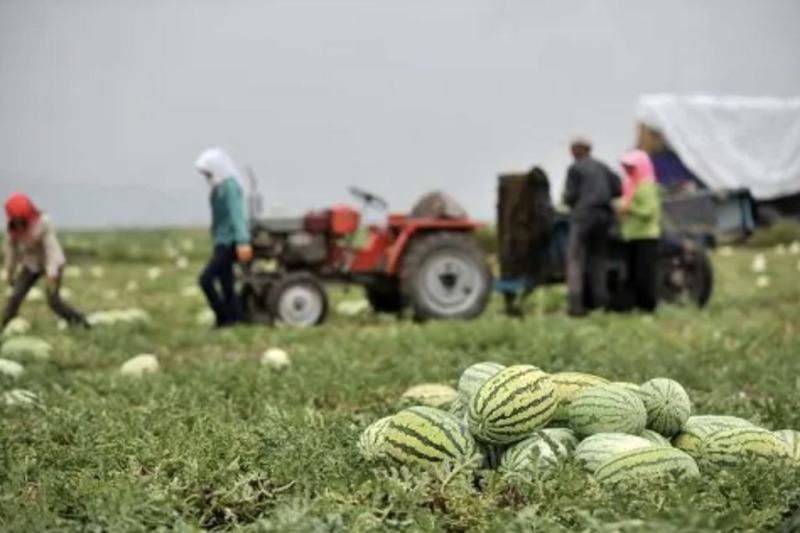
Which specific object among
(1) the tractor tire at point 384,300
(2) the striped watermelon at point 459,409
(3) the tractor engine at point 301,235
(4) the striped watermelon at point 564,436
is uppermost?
(3) the tractor engine at point 301,235

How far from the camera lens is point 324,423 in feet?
16.7

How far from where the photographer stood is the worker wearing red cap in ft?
39.3

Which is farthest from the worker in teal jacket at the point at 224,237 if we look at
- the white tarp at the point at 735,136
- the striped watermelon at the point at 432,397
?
the white tarp at the point at 735,136

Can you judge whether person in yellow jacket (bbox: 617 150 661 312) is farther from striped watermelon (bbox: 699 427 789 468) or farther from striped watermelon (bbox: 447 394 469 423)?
striped watermelon (bbox: 699 427 789 468)

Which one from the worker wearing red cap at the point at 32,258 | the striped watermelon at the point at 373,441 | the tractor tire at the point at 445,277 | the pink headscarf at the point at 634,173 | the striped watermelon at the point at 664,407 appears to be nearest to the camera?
the striped watermelon at the point at 373,441

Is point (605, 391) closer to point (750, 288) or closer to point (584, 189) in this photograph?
point (584, 189)

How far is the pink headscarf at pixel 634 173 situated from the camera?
43.6 feet

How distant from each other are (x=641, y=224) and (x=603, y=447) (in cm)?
959

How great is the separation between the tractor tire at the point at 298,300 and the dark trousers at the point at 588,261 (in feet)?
9.61

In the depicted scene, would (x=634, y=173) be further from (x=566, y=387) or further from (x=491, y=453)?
(x=491, y=453)

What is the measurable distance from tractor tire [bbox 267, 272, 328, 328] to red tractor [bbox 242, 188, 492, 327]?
1 centimetres

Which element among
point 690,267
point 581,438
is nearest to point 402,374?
point 581,438

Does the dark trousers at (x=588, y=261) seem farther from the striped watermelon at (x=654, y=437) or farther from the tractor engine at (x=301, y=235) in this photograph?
the striped watermelon at (x=654, y=437)

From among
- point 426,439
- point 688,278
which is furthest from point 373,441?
point 688,278
